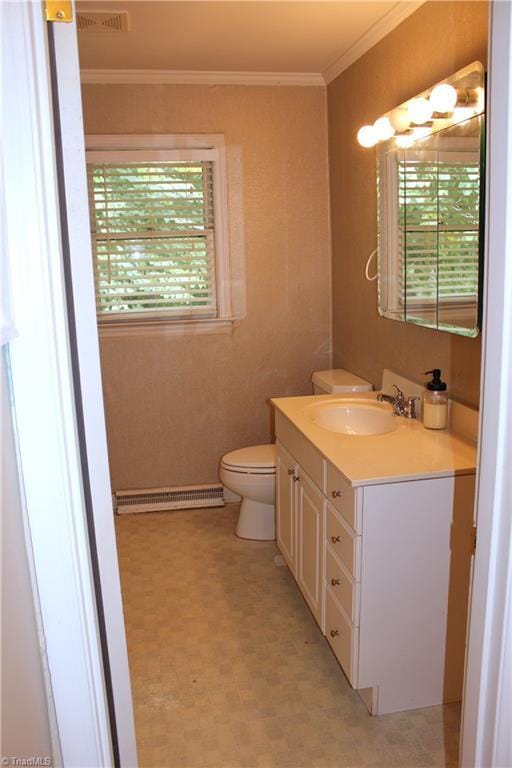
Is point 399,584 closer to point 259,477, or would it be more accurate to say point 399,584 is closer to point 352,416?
point 352,416

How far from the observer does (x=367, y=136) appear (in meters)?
2.93

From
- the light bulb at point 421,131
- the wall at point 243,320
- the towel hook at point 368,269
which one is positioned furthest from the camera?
the wall at point 243,320

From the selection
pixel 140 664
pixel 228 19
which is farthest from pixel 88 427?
pixel 228 19

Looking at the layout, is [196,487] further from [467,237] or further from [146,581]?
[467,237]

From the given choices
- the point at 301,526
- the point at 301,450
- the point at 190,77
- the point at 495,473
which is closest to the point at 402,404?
the point at 301,450

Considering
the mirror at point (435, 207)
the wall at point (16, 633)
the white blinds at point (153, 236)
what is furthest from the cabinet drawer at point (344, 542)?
the white blinds at point (153, 236)

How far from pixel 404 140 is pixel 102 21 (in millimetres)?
1321


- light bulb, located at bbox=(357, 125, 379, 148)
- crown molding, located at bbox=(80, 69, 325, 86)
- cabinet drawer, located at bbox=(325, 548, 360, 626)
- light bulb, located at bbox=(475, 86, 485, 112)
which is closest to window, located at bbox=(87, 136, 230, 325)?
crown molding, located at bbox=(80, 69, 325, 86)

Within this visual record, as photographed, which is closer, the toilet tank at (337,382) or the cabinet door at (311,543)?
the cabinet door at (311,543)

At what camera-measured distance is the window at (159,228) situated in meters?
3.60

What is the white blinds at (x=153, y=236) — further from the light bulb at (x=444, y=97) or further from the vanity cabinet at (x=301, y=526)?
the light bulb at (x=444, y=97)

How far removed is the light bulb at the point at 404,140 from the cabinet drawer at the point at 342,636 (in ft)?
5.80

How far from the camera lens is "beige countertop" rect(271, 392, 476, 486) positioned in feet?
6.64

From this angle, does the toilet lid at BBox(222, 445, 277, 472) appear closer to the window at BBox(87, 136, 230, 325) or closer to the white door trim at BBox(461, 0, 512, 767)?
the window at BBox(87, 136, 230, 325)
